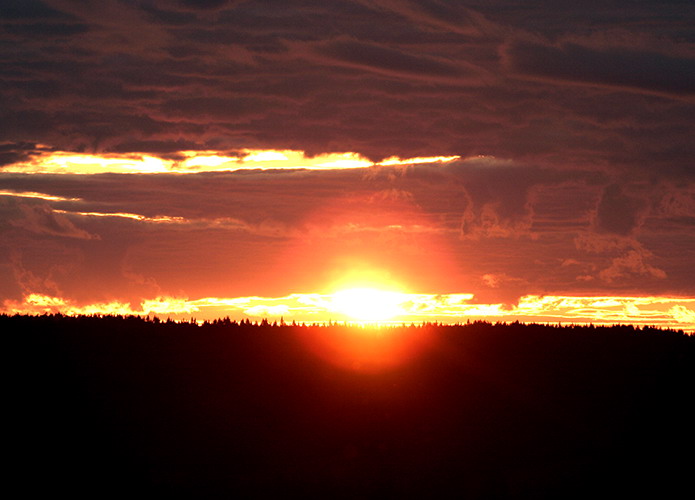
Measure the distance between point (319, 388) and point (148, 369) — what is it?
8808 mm

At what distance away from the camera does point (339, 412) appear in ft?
152

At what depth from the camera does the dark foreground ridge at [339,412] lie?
39438 millimetres

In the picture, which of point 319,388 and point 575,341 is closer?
point 319,388

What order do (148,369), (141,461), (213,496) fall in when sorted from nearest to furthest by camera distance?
(213,496)
(141,461)
(148,369)

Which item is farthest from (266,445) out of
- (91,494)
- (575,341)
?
(575,341)

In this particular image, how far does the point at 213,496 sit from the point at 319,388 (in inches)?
504

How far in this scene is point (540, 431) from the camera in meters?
45.8

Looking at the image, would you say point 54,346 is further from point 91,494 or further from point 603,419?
point 603,419

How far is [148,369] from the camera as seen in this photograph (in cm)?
5041

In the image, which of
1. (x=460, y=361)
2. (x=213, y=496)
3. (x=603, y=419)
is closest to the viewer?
(x=213, y=496)

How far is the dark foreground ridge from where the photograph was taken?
129 ft

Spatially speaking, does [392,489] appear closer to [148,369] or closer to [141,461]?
[141,461]

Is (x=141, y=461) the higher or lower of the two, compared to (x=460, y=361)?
lower

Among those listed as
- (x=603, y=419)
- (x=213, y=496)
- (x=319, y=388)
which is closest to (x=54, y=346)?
(x=319, y=388)
